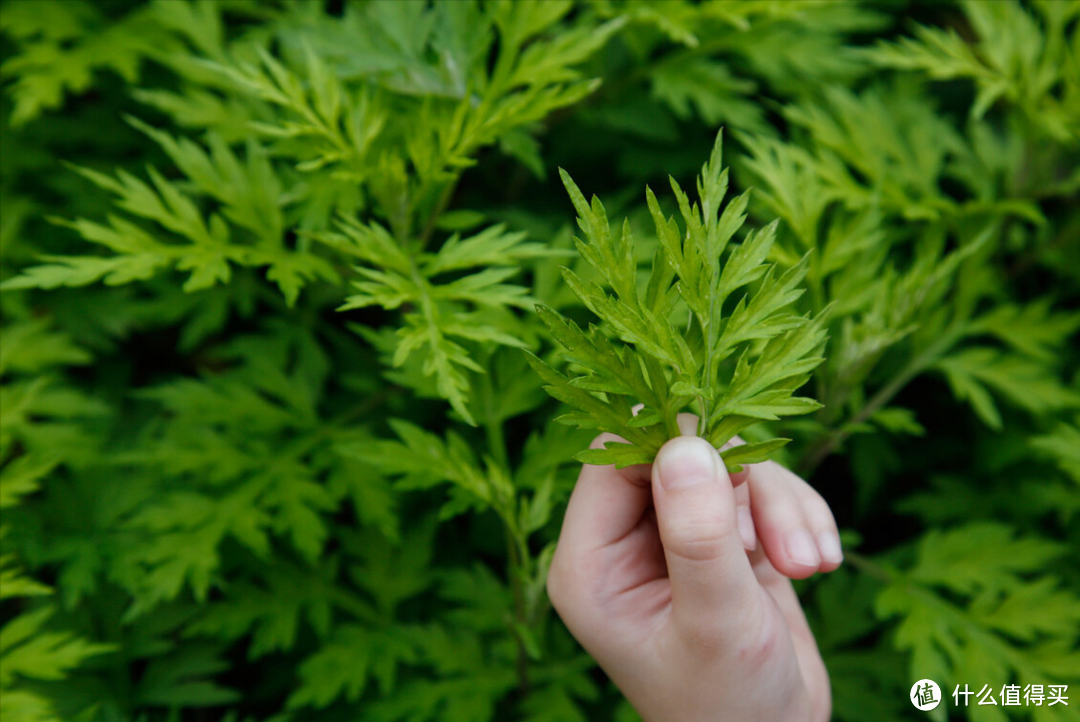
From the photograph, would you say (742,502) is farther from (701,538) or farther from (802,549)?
(701,538)

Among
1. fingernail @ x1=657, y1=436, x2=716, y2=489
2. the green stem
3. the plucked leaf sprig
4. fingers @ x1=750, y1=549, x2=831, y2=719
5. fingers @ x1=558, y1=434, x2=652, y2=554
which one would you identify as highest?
the plucked leaf sprig

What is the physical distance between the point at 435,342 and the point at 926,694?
144 centimetres

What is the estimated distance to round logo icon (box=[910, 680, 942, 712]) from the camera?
5.61 feet

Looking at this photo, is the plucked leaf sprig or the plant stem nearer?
the plucked leaf sprig

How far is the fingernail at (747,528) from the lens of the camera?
1.41m

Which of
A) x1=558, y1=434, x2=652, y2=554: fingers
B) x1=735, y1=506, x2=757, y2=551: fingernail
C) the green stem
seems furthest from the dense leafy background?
x1=735, y1=506, x2=757, y2=551: fingernail

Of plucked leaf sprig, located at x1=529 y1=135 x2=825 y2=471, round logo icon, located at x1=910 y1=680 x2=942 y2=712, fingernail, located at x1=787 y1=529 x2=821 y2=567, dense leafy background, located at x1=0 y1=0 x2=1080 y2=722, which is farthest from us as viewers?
round logo icon, located at x1=910 y1=680 x2=942 y2=712

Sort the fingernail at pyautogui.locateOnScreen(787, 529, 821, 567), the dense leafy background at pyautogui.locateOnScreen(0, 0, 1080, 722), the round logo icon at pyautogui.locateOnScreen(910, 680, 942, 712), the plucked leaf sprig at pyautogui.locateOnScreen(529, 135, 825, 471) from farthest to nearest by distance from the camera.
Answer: the round logo icon at pyautogui.locateOnScreen(910, 680, 942, 712) < the dense leafy background at pyautogui.locateOnScreen(0, 0, 1080, 722) < the fingernail at pyautogui.locateOnScreen(787, 529, 821, 567) < the plucked leaf sprig at pyautogui.locateOnScreen(529, 135, 825, 471)

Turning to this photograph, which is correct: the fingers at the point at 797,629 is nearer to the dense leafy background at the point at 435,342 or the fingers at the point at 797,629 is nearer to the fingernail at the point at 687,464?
the dense leafy background at the point at 435,342

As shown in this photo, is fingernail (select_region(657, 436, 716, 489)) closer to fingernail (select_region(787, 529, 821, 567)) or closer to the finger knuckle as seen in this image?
the finger knuckle

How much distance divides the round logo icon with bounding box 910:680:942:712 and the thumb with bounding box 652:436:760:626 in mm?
875

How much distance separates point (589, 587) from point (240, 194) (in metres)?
1.11

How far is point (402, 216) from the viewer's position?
155cm

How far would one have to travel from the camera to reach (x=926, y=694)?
178 centimetres
